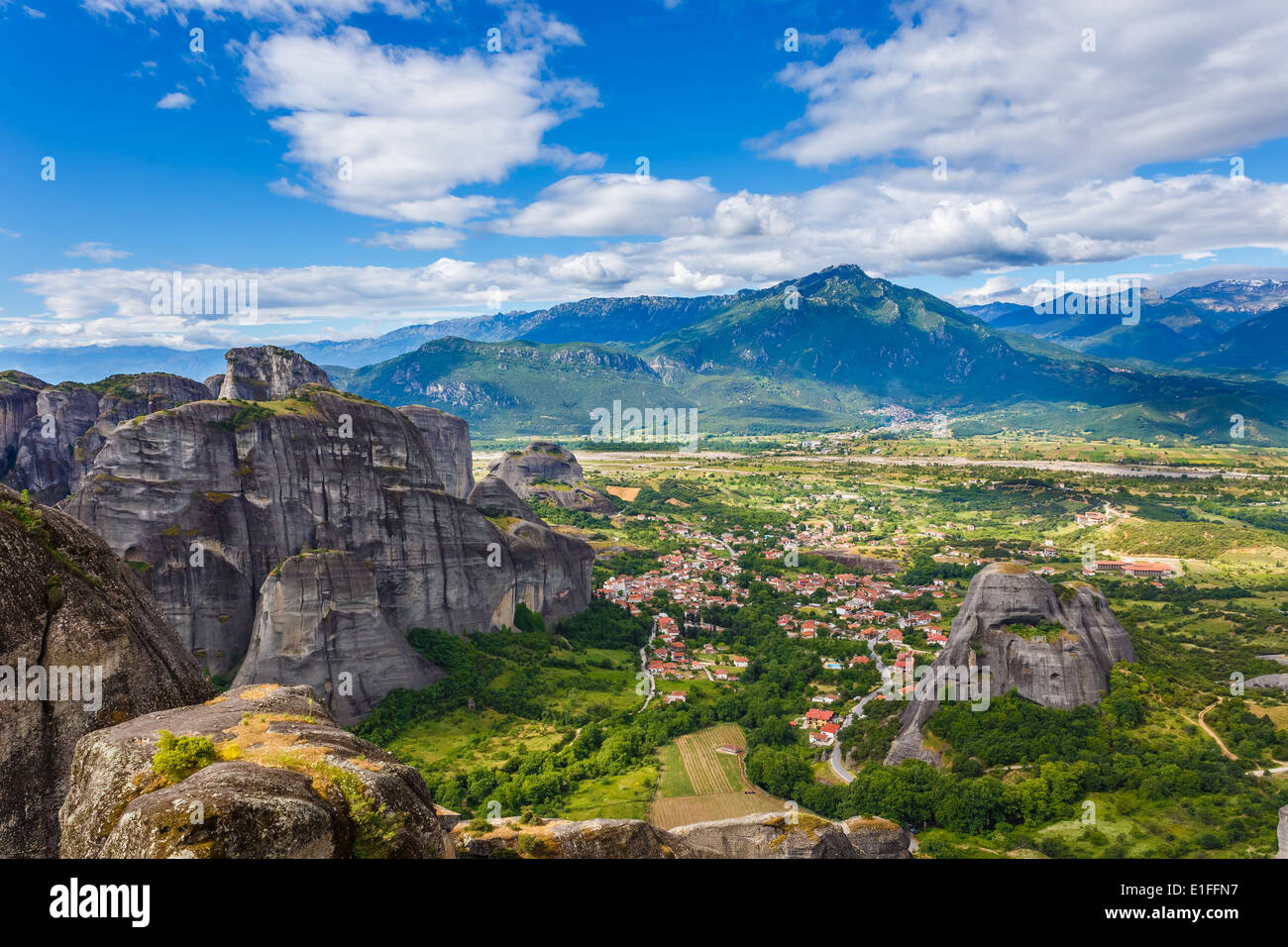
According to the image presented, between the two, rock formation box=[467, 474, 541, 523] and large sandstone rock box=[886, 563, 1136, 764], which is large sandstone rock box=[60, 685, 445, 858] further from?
rock formation box=[467, 474, 541, 523]

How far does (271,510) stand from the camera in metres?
43.8

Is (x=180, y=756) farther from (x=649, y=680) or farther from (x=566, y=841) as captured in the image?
(x=649, y=680)

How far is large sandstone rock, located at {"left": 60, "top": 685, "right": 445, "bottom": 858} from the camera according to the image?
910cm

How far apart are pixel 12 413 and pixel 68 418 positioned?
520 cm

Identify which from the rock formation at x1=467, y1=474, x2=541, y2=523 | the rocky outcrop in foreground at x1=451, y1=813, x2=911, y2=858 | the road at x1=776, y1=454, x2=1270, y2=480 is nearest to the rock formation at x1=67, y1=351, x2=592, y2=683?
the rock formation at x1=467, y1=474, x2=541, y2=523

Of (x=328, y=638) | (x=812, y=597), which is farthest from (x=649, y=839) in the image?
(x=812, y=597)

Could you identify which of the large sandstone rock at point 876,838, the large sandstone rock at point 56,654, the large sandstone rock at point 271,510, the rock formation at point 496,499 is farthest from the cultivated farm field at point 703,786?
the large sandstone rock at point 56,654

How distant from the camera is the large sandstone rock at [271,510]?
4022cm

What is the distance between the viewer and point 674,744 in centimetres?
4834

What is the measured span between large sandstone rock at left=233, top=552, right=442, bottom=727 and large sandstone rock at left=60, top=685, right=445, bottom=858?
2607cm
